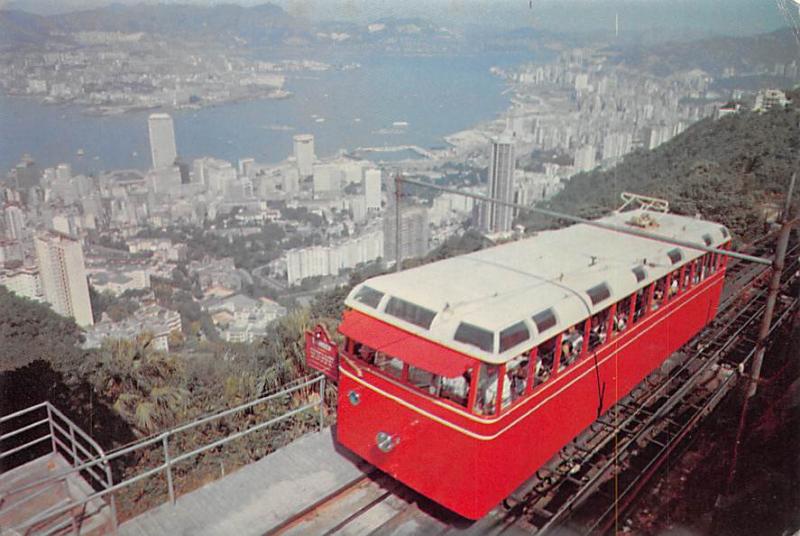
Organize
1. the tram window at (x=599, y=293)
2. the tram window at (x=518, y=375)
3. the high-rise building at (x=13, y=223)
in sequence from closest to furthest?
1. the tram window at (x=518, y=375)
2. the tram window at (x=599, y=293)
3. the high-rise building at (x=13, y=223)

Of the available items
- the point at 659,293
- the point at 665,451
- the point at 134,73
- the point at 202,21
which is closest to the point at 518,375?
the point at 659,293

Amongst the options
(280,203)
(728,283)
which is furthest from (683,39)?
(280,203)

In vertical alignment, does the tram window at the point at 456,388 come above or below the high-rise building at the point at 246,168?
above

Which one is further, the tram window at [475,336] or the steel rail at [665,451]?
the steel rail at [665,451]

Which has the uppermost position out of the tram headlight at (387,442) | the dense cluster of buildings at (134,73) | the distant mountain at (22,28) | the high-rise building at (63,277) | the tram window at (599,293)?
the distant mountain at (22,28)

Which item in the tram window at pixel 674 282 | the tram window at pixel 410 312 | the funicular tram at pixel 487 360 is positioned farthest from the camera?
the tram window at pixel 674 282

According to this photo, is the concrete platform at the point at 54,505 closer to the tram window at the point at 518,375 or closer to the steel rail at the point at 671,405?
the tram window at the point at 518,375

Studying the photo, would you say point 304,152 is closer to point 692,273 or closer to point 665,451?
point 692,273

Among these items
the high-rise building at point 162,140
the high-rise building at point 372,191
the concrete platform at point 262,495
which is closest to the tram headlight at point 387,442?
the concrete platform at point 262,495
